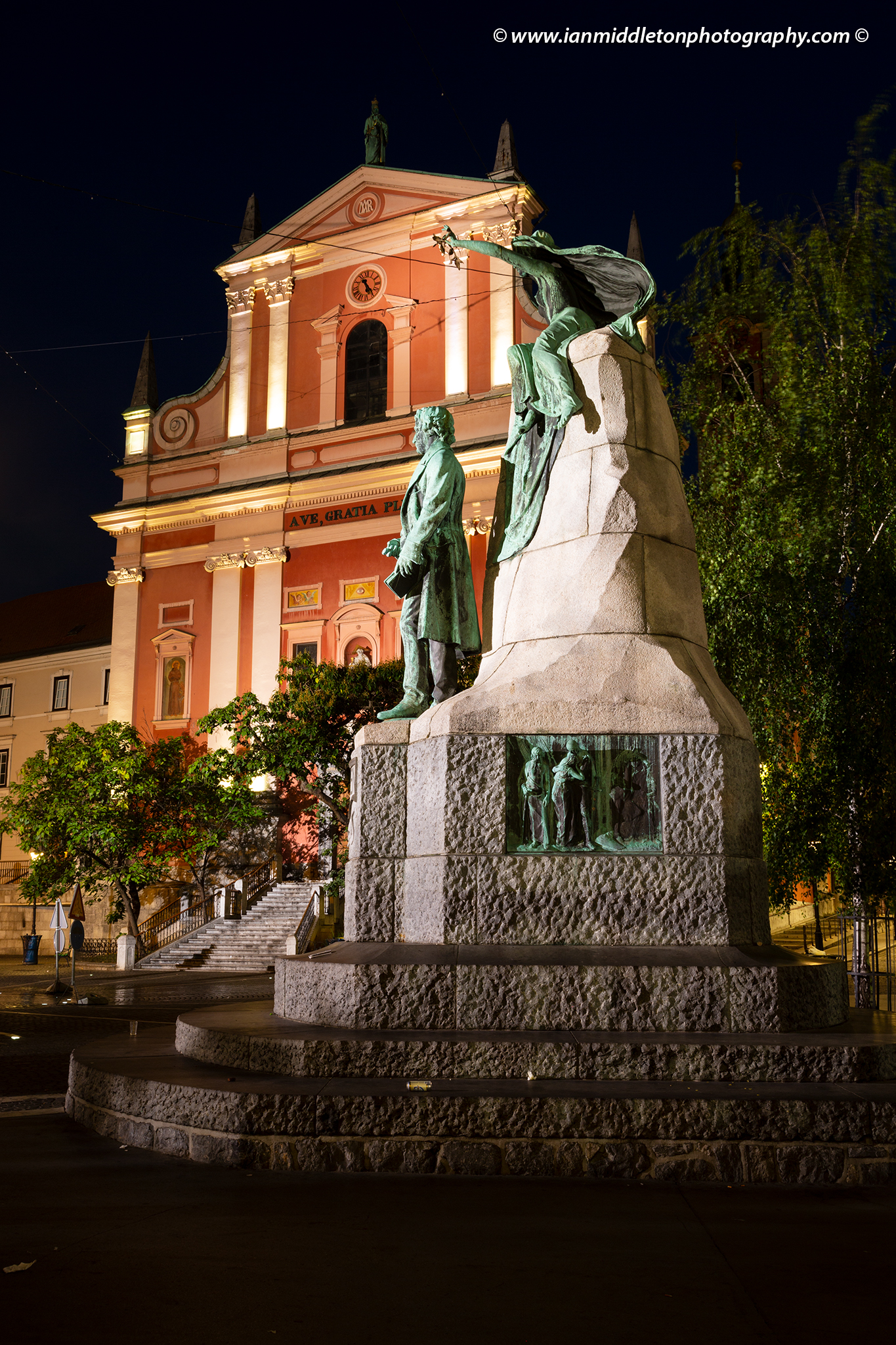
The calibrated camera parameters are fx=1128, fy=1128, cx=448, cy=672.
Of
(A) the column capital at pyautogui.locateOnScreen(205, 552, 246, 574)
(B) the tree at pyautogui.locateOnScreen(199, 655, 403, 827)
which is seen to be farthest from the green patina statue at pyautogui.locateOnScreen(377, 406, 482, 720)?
(A) the column capital at pyautogui.locateOnScreen(205, 552, 246, 574)

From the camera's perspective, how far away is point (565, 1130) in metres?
4.04

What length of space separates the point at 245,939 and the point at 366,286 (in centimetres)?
1906

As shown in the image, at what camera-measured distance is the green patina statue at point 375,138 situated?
3466 cm

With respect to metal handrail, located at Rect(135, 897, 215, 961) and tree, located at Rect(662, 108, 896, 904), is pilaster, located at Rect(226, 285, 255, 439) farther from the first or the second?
tree, located at Rect(662, 108, 896, 904)

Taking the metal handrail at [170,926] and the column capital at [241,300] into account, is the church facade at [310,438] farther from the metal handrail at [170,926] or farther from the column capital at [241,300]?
the metal handrail at [170,926]

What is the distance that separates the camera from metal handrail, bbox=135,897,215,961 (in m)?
25.4

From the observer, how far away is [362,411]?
32250 millimetres

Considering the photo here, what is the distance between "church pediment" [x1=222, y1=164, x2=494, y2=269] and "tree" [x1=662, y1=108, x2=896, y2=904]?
57.6 feet

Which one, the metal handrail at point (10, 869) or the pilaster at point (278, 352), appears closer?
the pilaster at point (278, 352)

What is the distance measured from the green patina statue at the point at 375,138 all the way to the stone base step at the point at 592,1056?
34470 mm

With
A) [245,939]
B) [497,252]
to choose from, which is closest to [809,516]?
[497,252]

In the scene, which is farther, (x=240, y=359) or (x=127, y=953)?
(x=240, y=359)

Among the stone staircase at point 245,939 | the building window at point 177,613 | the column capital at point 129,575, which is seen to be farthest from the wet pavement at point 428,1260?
the column capital at point 129,575

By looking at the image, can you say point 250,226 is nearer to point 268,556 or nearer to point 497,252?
point 268,556
